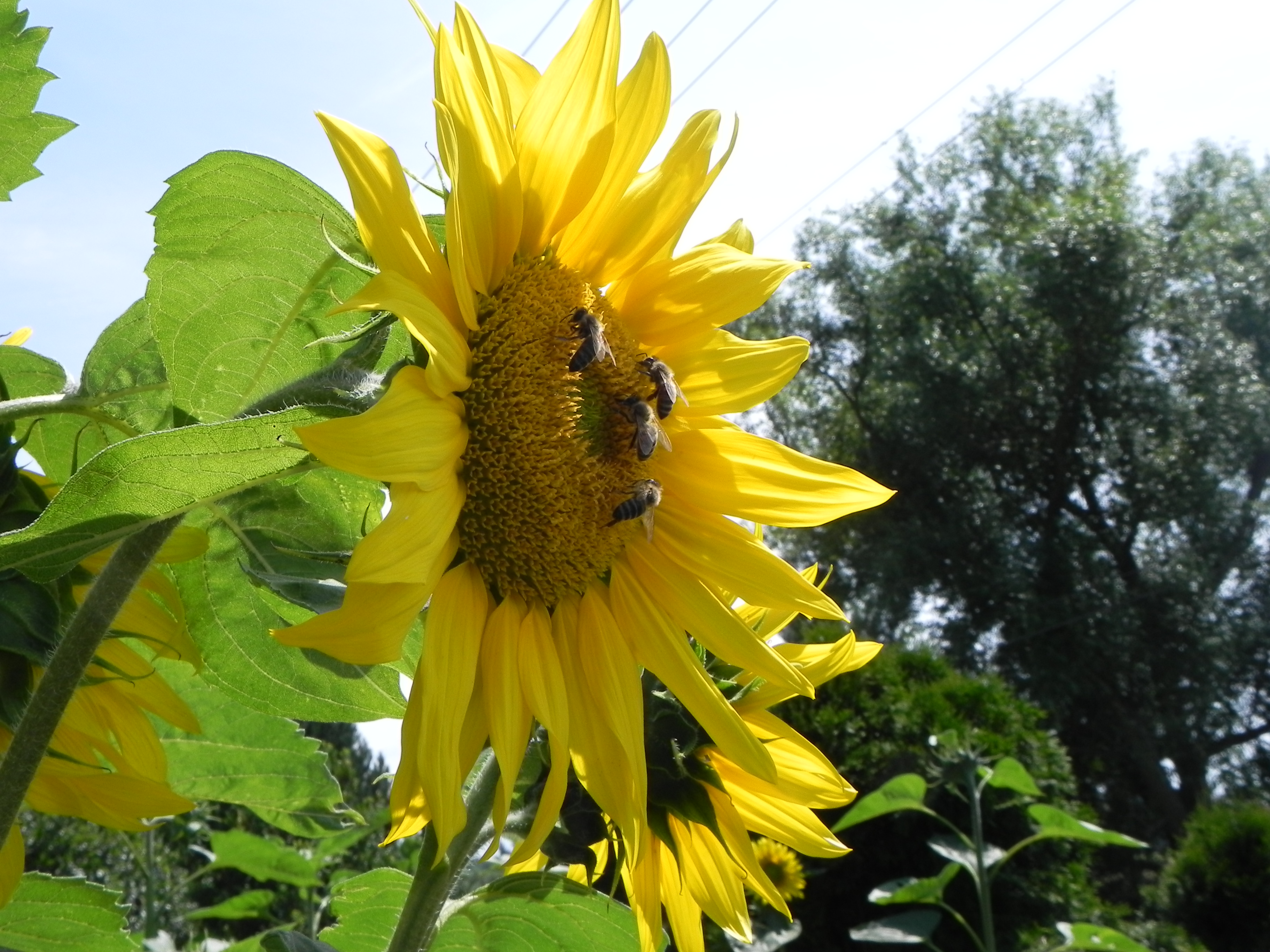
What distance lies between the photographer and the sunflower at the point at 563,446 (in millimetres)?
585

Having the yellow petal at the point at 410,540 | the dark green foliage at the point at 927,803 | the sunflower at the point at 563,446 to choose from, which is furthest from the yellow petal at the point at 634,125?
the dark green foliage at the point at 927,803

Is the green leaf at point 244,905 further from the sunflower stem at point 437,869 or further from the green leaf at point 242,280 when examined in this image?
the green leaf at point 242,280

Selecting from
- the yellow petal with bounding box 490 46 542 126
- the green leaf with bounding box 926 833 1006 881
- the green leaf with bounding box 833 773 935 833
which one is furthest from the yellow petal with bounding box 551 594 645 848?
the green leaf with bounding box 926 833 1006 881

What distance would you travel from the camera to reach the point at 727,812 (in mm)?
854

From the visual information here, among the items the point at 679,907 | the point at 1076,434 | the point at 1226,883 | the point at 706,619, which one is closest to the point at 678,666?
the point at 706,619

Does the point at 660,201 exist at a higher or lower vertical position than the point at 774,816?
higher

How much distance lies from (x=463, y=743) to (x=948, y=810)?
3.73 metres

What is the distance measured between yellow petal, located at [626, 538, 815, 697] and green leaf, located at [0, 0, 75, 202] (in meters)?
0.49

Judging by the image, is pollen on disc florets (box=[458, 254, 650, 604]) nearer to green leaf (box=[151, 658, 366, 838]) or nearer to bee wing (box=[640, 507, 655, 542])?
bee wing (box=[640, 507, 655, 542])

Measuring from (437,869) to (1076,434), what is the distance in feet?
57.3

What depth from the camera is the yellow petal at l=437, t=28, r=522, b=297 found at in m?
0.62

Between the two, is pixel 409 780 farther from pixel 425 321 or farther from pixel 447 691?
pixel 425 321

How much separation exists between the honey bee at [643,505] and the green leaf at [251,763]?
323 mm

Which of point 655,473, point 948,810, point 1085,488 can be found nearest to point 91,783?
point 655,473
